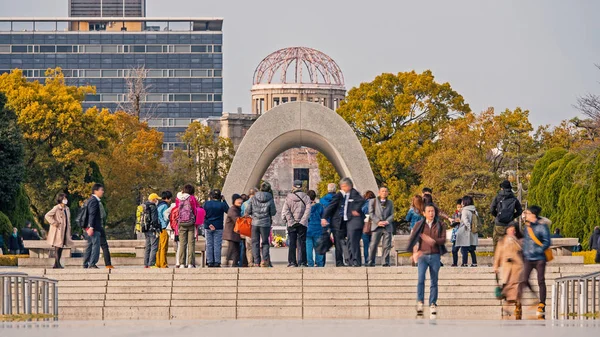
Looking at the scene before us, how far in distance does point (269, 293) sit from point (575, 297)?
16.0 feet

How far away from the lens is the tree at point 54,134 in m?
51.8

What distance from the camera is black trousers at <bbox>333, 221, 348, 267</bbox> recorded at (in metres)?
23.7

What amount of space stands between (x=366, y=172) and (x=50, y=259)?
8.65 meters

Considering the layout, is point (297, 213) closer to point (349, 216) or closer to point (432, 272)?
point (349, 216)

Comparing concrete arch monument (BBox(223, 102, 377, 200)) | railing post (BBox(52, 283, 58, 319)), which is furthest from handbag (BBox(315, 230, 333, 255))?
concrete arch monument (BBox(223, 102, 377, 200))

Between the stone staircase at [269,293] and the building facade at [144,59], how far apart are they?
413ft

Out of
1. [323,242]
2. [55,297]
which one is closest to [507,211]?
[323,242]

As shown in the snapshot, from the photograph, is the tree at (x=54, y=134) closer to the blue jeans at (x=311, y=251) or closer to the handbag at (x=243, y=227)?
the handbag at (x=243, y=227)

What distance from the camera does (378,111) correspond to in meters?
59.8

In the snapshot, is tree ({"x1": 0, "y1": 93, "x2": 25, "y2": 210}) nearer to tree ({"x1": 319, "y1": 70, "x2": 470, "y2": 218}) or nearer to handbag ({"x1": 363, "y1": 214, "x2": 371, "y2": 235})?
tree ({"x1": 319, "y1": 70, "x2": 470, "y2": 218})

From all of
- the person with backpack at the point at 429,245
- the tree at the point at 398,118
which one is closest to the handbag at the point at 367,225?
the person with backpack at the point at 429,245

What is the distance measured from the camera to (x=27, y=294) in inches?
782

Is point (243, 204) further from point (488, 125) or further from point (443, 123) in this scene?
point (443, 123)

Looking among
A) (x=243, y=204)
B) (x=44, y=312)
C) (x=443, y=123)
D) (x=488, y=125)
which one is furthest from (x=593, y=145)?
(x=44, y=312)
